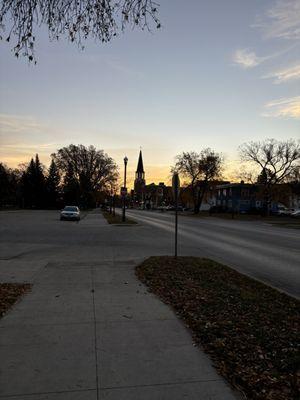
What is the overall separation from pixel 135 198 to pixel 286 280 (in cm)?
18554

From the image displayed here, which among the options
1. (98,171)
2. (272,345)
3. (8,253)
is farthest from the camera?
(98,171)

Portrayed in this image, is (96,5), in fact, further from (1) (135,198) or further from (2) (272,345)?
(1) (135,198)

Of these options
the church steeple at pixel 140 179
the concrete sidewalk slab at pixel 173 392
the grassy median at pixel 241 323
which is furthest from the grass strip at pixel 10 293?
the church steeple at pixel 140 179

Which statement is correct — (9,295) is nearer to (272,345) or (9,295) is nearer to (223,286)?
(223,286)

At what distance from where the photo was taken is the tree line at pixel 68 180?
100 meters

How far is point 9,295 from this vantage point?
7.45 m

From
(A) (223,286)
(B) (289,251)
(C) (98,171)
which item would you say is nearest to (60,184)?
(C) (98,171)

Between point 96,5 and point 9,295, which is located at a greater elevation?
point 96,5

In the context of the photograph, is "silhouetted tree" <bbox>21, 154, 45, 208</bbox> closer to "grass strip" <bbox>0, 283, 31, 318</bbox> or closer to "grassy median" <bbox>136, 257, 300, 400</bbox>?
"grassy median" <bbox>136, 257, 300, 400</bbox>

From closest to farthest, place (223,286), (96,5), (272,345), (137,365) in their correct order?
(137,365) < (272,345) < (96,5) < (223,286)

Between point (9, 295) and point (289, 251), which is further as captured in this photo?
point (289, 251)

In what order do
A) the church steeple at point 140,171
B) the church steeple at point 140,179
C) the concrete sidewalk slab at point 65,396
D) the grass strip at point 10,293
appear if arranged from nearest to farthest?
the concrete sidewalk slab at point 65,396 < the grass strip at point 10,293 < the church steeple at point 140,179 < the church steeple at point 140,171

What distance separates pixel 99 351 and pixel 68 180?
100 meters

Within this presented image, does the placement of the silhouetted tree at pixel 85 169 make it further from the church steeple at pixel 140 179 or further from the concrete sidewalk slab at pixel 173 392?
the concrete sidewalk slab at pixel 173 392
